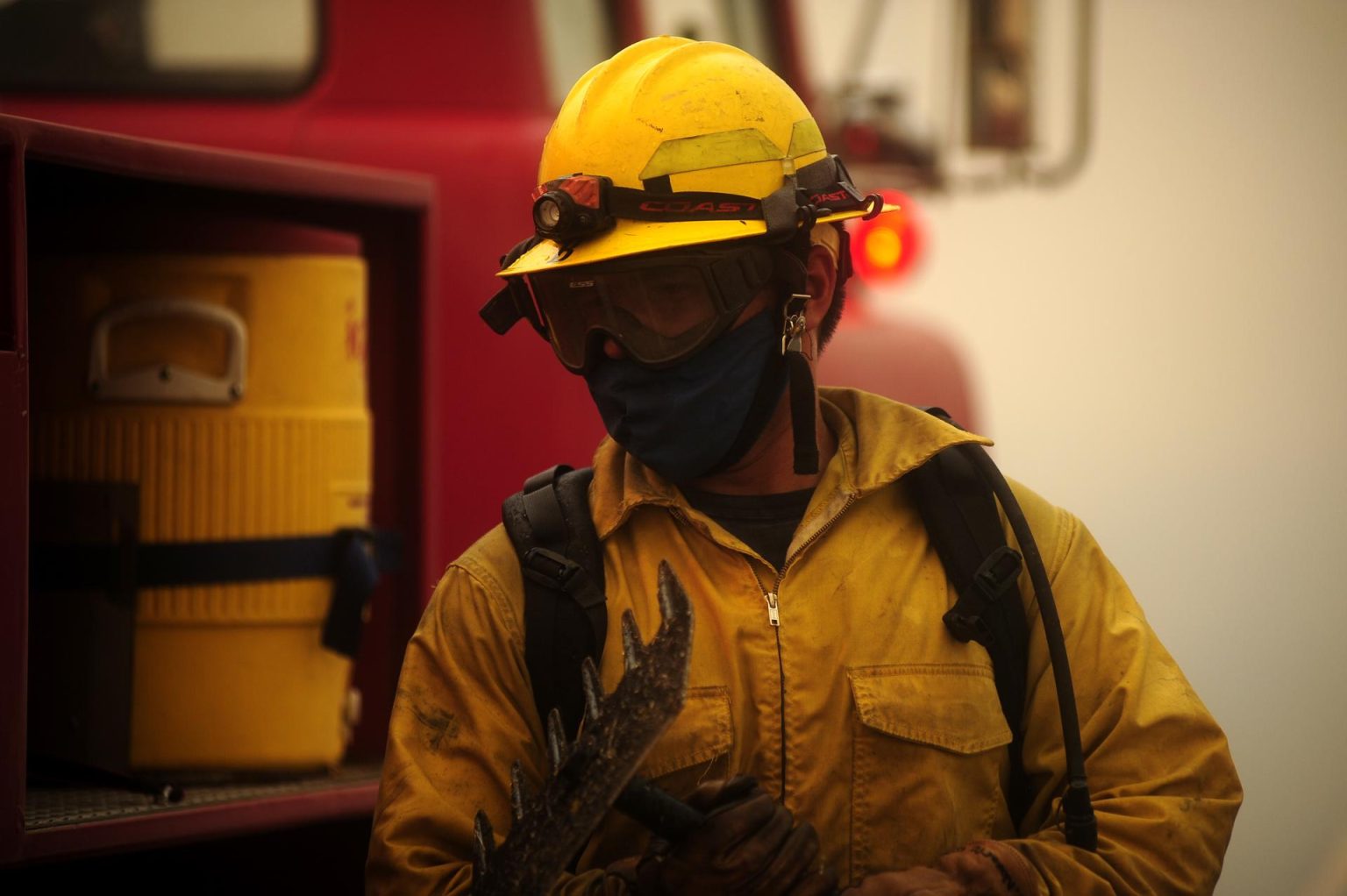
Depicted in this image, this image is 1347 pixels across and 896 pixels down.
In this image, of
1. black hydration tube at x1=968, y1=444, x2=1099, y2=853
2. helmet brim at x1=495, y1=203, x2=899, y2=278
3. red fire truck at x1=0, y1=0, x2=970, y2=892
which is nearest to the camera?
black hydration tube at x1=968, y1=444, x2=1099, y2=853

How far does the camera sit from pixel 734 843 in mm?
2004

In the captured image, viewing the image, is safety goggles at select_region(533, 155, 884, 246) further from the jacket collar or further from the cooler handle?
the cooler handle

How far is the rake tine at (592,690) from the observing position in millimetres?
1963

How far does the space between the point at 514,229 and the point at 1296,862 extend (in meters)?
3.18

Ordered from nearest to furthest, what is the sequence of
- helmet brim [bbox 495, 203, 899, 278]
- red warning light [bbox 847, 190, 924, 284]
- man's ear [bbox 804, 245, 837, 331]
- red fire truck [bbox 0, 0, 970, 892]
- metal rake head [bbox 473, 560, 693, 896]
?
metal rake head [bbox 473, 560, 693, 896] < helmet brim [bbox 495, 203, 899, 278] < man's ear [bbox 804, 245, 837, 331] < red fire truck [bbox 0, 0, 970, 892] < red warning light [bbox 847, 190, 924, 284]

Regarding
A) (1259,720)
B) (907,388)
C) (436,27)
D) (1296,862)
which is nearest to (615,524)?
(436,27)

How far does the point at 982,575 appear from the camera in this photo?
7.43ft

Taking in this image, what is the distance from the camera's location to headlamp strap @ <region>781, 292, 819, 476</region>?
7.75 feet

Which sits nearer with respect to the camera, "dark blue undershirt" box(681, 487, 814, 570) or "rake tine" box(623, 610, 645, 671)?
"rake tine" box(623, 610, 645, 671)

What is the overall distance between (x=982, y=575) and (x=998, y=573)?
0.8 inches

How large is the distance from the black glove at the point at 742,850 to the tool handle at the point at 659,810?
0.04 ft

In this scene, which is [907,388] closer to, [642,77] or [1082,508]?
[642,77]

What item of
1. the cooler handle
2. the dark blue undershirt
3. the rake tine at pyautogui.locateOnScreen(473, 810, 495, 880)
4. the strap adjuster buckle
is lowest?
the rake tine at pyautogui.locateOnScreen(473, 810, 495, 880)

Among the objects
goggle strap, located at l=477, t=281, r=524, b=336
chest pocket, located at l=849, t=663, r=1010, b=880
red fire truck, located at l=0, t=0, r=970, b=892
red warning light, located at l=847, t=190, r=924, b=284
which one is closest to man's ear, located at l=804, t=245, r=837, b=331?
goggle strap, located at l=477, t=281, r=524, b=336
